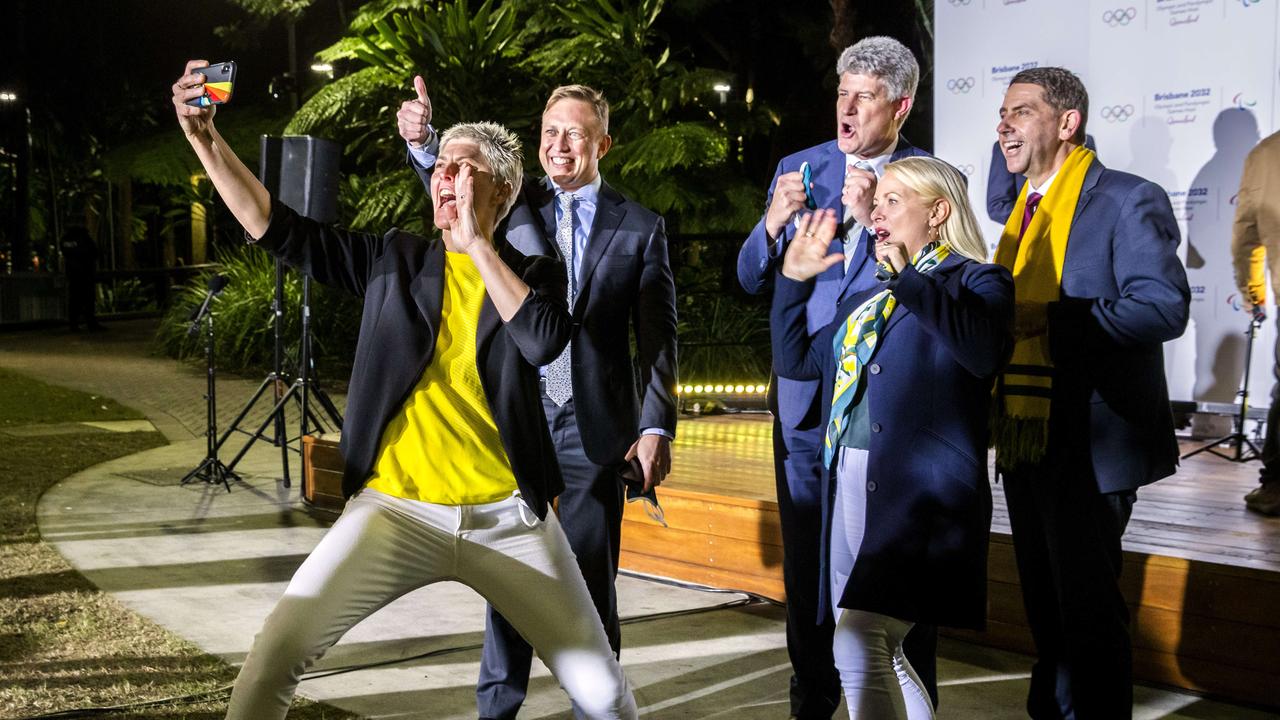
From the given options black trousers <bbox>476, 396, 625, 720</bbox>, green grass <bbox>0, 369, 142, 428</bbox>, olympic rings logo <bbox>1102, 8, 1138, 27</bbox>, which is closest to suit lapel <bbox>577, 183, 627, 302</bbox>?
black trousers <bbox>476, 396, 625, 720</bbox>

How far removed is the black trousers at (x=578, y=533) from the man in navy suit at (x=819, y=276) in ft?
1.74

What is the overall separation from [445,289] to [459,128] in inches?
15.1

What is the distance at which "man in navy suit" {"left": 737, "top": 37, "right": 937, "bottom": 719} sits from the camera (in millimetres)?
3578

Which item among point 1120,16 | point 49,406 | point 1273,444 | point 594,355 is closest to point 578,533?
point 594,355

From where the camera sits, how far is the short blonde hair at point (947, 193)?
9.89 ft

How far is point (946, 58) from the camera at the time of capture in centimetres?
852

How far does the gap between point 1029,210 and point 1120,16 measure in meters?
4.79

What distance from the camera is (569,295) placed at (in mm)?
3869

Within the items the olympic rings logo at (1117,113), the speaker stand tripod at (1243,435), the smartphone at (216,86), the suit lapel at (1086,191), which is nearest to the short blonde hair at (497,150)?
the smartphone at (216,86)

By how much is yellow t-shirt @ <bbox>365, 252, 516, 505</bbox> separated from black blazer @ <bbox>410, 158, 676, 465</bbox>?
76 centimetres

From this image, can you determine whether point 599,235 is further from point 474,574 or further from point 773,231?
point 474,574

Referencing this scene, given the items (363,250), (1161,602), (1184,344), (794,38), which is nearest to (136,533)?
(363,250)

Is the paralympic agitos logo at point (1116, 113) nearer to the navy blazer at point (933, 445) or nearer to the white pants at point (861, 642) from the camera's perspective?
the navy blazer at point (933, 445)

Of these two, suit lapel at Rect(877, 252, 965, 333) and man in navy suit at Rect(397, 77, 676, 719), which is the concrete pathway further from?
suit lapel at Rect(877, 252, 965, 333)
